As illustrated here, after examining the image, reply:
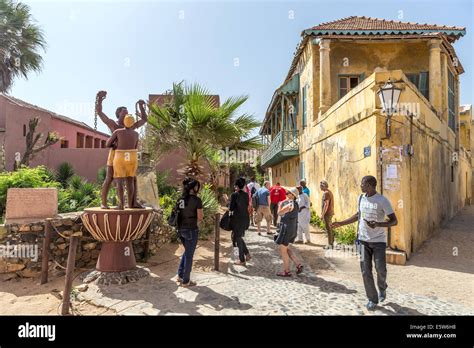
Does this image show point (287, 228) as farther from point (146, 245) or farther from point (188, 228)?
point (146, 245)

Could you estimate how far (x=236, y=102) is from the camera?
8102mm

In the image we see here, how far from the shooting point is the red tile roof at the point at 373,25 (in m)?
11.8

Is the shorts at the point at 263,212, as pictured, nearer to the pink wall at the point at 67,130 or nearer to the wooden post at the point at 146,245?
the wooden post at the point at 146,245

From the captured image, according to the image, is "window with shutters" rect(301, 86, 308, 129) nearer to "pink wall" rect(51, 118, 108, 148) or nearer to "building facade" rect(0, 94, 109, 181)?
"building facade" rect(0, 94, 109, 181)

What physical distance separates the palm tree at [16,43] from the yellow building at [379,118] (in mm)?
11544

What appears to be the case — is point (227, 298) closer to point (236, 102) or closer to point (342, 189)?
point (236, 102)

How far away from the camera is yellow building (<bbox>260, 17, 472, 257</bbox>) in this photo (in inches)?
267

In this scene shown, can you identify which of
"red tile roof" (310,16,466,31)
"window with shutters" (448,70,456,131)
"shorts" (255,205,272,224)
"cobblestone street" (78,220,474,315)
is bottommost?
"cobblestone street" (78,220,474,315)

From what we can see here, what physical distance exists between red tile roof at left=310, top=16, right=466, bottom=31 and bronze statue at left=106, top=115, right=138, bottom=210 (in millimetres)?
9238

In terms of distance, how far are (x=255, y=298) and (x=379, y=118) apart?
4.80 metres

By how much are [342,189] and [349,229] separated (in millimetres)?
1245

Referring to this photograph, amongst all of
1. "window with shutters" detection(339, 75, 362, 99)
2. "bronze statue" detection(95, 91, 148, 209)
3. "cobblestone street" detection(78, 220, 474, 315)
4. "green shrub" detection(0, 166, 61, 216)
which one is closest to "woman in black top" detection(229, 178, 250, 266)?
"cobblestone street" detection(78, 220, 474, 315)

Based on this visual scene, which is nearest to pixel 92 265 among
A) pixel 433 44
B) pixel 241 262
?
pixel 241 262

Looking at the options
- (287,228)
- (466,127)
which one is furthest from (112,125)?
(466,127)
